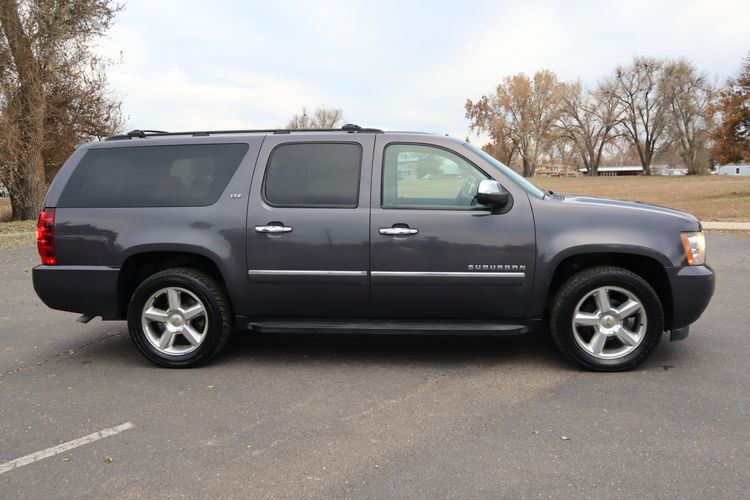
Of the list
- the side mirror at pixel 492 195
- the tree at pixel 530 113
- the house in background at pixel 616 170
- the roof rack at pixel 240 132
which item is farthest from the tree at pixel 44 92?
the house in background at pixel 616 170

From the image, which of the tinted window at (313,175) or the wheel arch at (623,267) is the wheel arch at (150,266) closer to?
the tinted window at (313,175)

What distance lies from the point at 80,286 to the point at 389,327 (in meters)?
2.46

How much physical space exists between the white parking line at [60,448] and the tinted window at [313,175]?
1.89 meters

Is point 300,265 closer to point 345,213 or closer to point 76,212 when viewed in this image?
point 345,213

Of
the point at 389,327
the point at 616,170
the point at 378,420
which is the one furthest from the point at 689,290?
the point at 616,170

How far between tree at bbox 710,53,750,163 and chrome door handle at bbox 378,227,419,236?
28530 millimetres

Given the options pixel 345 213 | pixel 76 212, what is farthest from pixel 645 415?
pixel 76 212

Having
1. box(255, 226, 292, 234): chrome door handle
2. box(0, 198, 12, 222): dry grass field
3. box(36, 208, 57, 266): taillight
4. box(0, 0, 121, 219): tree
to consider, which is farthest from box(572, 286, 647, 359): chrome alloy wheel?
box(0, 198, 12, 222): dry grass field

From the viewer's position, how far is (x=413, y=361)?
471cm

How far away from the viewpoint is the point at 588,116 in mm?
79438

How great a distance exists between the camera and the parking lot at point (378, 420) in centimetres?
286

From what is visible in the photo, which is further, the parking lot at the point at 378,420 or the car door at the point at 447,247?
the car door at the point at 447,247

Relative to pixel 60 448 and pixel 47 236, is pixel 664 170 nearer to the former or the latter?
pixel 47 236

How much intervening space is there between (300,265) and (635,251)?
96.4 inches
